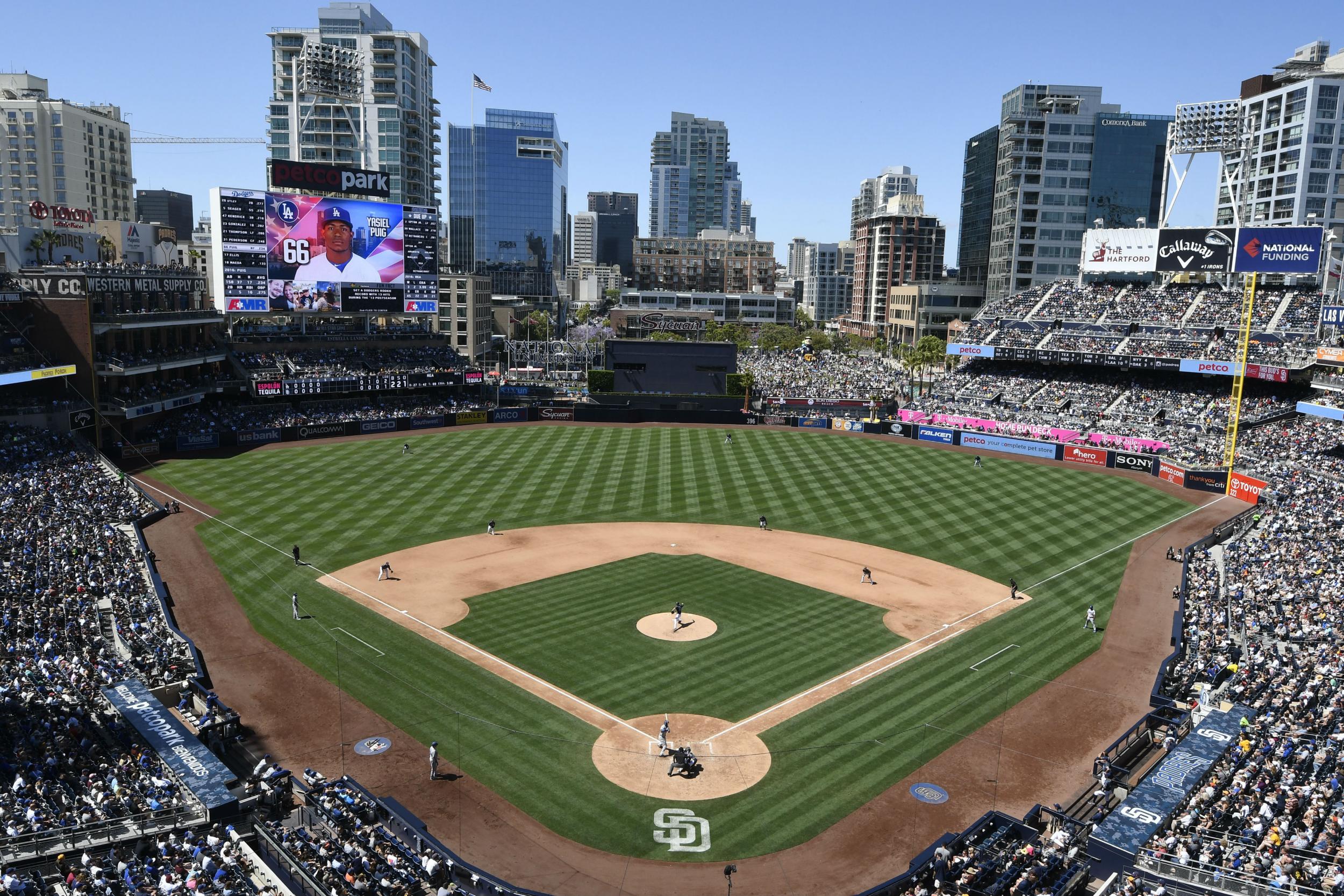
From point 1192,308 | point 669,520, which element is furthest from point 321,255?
point 1192,308

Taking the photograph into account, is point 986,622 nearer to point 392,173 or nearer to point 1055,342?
point 1055,342

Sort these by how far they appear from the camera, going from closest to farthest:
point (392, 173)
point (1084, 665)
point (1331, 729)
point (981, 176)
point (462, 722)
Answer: point (1331, 729) < point (462, 722) < point (1084, 665) < point (392, 173) < point (981, 176)

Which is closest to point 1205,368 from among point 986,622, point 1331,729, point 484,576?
point 986,622

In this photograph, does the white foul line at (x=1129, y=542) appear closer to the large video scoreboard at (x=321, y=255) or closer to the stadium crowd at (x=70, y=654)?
the stadium crowd at (x=70, y=654)

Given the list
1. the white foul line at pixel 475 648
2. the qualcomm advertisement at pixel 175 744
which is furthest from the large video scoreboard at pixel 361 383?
the qualcomm advertisement at pixel 175 744

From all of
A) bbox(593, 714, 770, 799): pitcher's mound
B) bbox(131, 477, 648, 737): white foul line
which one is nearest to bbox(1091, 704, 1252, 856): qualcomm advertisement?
bbox(593, 714, 770, 799): pitcher's mound

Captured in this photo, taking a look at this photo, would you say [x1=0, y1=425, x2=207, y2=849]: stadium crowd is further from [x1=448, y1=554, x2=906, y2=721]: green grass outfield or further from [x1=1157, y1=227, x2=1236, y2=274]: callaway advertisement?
[x1=1157, y1=227, x2=1236, y2=274]: callaway advertisement
